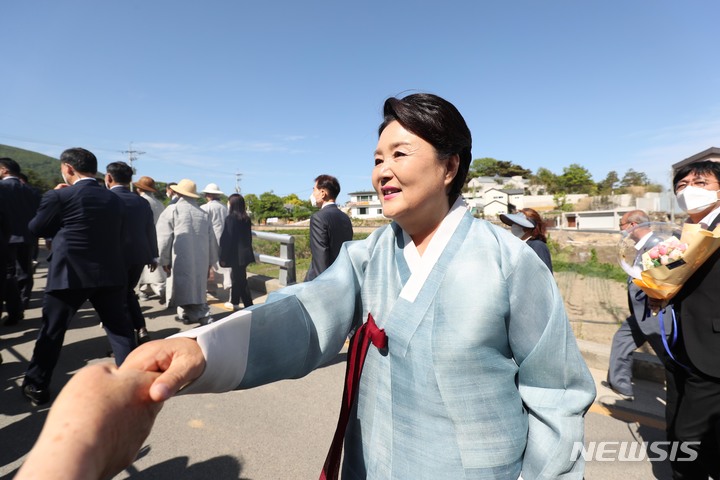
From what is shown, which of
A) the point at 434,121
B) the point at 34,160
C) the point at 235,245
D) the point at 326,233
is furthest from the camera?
the point at 34,160

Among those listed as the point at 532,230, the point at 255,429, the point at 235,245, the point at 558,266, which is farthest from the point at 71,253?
the point at 558,266

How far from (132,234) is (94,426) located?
13.7ft

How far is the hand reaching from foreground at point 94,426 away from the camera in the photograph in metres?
0.52

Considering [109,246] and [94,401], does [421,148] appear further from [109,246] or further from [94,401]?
[109,246]

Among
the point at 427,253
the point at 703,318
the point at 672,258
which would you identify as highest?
the point at 427,253

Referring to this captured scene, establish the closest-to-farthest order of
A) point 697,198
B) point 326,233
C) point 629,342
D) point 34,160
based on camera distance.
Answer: point 697,198, point 629,342, point 326,233, point 34,160

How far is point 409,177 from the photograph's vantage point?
3.76 ft

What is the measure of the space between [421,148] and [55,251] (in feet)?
9.90

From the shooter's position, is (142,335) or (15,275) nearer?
(142,335)

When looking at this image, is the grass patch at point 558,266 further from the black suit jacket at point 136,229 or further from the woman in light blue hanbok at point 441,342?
Result: the woman in light blue hanbok at point 441,342

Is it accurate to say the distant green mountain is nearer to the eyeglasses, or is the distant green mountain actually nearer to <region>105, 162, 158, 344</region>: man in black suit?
<region>105, 162, 158, 344</region>: man in black suit

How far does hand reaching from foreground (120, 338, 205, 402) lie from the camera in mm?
676

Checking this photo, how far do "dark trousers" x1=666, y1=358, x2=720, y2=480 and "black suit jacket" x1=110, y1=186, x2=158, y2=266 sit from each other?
4600mm

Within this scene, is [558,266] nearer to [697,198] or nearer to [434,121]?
[697,198]
